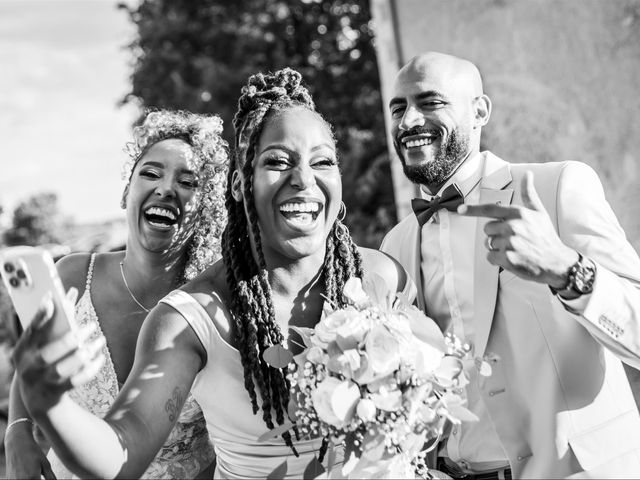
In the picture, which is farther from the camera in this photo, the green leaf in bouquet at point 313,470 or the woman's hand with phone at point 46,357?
the green leaf in bouquet at point 313,470

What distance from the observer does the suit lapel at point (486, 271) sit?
2.92 m

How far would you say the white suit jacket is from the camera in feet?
8.90

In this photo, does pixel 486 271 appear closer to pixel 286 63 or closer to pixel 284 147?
pixel 284 147

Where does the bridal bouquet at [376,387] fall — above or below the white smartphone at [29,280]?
below

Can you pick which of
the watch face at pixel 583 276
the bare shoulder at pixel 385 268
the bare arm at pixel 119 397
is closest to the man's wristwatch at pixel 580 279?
the watch face at pixel 583 276

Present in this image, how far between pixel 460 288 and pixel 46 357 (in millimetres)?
1899

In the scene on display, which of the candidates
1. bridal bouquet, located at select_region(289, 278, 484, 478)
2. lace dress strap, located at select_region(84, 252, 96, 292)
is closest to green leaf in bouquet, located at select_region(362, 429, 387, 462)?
bridal bouquet, located at select_region(289, 278, 484, 478)

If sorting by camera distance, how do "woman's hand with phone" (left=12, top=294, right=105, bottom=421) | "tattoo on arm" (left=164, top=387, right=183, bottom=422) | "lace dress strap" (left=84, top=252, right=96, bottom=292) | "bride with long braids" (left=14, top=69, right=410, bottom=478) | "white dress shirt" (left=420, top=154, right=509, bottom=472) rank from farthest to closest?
"lace dress strap" (left=84, top=252, right=96, bottom=292) < "white dress shirt" (left=420, top=154, right=509, bottom=472) < "bride with long braids" (left=14, top=69, right=410, bottom=478) < "tattoo on arm" (left=164, top=387, right=183, bottom=422) < "woman's hand with phone" (left=12, top=294, right=105, bottom=421)

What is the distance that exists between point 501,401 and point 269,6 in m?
14.6

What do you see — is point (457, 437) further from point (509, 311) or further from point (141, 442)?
point (141, 442)

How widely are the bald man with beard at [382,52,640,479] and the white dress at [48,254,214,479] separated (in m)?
1.16

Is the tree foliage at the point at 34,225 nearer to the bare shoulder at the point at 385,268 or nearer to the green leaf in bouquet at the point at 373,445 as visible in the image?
the bare shoulder at the point at 385,268

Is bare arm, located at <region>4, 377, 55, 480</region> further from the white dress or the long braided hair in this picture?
the long braided hair

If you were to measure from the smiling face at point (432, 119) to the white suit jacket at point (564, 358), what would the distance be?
463mm
